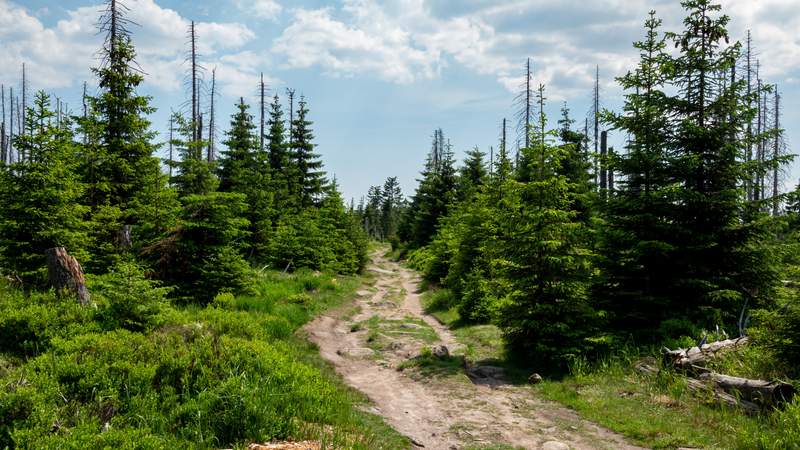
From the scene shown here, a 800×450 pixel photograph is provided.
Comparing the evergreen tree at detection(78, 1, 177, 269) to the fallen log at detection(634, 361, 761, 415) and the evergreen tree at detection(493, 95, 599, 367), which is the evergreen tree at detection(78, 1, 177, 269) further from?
the fallen log at detection(634, 361, 761, 415)

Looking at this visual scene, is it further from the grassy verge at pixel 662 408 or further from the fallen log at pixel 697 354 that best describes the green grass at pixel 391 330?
→ the fallen log at pixel 697 354

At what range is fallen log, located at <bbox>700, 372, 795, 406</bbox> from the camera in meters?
8.07

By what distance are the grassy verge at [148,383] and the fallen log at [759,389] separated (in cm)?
631

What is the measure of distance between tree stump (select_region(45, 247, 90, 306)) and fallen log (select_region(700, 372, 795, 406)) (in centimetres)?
1337

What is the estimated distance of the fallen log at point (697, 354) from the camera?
1014 cm

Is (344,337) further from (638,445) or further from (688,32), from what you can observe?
(688,32)

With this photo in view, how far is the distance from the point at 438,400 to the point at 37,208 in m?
11.1

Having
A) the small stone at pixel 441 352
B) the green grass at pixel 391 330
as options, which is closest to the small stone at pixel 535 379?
the small stone at pixel 441 352

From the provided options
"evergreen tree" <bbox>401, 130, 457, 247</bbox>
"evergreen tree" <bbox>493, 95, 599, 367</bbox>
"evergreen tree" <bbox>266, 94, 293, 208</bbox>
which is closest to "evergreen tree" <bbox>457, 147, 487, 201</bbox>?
"evergreen tree" <bbox>401, 130, 457, 247</bbox>

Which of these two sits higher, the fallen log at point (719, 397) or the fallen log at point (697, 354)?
the fallen log at point (697, 354)

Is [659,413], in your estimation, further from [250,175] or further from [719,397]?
[250,175]

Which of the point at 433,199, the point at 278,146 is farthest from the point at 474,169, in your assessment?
the point at 278,146

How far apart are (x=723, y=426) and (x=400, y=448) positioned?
18.1 feet

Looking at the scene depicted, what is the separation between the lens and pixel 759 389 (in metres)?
8.27
